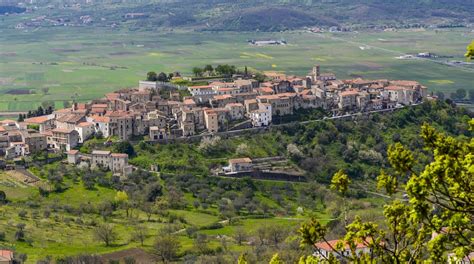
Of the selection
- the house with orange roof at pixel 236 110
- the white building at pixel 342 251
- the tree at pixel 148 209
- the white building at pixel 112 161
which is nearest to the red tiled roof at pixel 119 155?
the white building at pixel 112 161

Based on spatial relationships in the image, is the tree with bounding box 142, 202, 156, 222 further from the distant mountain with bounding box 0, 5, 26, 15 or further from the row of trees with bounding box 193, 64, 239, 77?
the distant mountain with bounding box 0, 5, 26, 15

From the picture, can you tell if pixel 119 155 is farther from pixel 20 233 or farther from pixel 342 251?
pixel 342 251

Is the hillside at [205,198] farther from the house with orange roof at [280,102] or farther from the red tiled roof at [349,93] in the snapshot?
the red tiled roof at [349,93]

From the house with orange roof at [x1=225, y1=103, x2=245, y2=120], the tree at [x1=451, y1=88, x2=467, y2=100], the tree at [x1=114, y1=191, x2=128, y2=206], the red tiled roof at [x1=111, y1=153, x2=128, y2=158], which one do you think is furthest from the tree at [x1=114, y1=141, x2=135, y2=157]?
the tree at [x1=451, y1=88, x2=467, y2=100]

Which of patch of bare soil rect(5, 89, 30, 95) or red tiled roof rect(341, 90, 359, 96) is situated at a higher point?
red tiled roof rect(341, 90, 359, 96)

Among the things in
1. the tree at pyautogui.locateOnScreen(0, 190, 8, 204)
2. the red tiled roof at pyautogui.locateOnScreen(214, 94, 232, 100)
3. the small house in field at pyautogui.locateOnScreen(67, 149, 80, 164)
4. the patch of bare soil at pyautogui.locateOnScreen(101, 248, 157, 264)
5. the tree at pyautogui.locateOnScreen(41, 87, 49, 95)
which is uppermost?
the red tiled roof at pyautogui.locateOnScreen(214, 94, 232, 100)

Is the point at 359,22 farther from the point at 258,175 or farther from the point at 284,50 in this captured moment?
the point at 258,175
